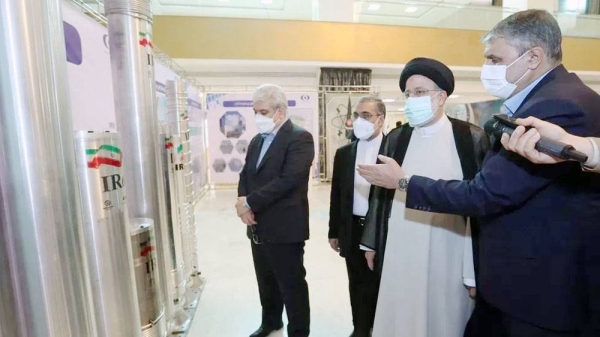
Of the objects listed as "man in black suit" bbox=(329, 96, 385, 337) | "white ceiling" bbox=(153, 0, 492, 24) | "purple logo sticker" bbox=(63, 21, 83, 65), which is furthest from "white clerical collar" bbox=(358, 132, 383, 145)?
"white ceiling" bbox=(153, 0, 492, 24)

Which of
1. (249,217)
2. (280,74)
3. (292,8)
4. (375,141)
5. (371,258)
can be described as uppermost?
(292,8)

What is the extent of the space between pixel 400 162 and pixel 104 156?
1.12m

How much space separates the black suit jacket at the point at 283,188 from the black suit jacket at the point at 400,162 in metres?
0.40

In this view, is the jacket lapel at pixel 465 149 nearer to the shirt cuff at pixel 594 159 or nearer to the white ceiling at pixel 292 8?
the shirt cuff at pixel 594 159

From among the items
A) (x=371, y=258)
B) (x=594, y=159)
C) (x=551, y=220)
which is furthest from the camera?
(x=371, y=258)

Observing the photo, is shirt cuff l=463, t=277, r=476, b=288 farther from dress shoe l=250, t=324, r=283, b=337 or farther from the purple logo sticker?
the purple logo sticker

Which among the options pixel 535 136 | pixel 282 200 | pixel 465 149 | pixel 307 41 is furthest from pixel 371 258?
pixel 307 41

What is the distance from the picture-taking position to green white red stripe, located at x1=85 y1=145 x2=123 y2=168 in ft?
3.45

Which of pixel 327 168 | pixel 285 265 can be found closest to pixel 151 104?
pixel 285 265

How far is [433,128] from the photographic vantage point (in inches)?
52.4

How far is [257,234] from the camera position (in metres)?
1.83

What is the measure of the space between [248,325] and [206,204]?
155 inches

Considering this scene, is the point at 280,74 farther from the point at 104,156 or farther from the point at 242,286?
the point at 104,156

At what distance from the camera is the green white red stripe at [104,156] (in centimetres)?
105
